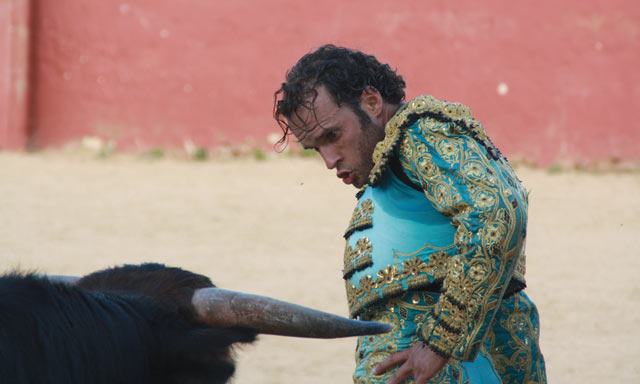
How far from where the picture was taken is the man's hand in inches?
73.7

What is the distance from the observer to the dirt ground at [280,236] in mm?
4906

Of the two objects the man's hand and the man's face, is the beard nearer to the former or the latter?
the man's face

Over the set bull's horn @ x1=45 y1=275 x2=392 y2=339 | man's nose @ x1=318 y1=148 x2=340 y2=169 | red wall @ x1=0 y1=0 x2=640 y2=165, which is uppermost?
red wall @ x1=0 y1=0 x2=640 y2=165

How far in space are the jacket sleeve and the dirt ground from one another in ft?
7.84

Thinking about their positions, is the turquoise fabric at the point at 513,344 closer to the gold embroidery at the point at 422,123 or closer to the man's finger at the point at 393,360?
the man's finger at the point at 393,360

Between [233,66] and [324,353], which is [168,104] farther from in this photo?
[324,353]

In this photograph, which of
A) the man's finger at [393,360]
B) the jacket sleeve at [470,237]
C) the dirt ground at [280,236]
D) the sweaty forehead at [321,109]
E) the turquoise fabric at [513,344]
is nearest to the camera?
the jacket sleeve at [470,237]

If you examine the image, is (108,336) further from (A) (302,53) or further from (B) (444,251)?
(A) (302,53)

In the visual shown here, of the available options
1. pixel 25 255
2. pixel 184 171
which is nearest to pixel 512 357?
pixel 25 255

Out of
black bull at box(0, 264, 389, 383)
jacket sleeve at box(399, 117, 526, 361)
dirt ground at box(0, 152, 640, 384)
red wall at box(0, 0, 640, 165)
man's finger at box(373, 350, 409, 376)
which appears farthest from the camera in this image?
red wall at box(0, 0, 640, 165)

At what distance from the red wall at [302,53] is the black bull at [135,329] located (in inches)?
400

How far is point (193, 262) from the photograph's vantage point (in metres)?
6.70

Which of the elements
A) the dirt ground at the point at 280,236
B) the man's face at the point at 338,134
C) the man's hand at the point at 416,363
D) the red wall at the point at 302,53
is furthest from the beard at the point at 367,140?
the red wall at the point at 302,53

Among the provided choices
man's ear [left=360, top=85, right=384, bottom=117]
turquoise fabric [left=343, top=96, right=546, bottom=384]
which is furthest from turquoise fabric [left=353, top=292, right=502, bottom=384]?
man's ear [left=360, top=85, right=384, bottom=117]
